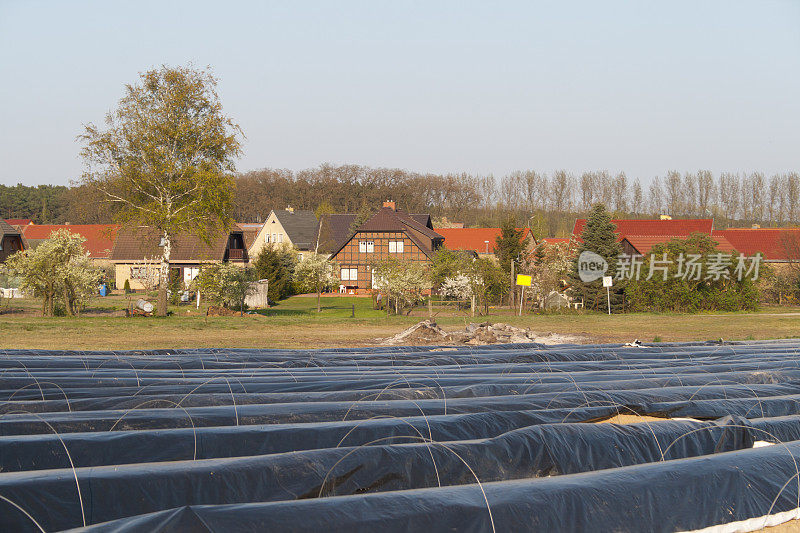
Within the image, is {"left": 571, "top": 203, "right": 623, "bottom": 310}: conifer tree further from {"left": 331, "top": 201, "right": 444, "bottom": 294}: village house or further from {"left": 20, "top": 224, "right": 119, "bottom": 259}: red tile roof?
{"left": 20, "top": 224, "right": 119, "bottom": 259}: red tile roof

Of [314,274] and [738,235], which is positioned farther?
[738,235]

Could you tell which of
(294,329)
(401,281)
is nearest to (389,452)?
(294,329)

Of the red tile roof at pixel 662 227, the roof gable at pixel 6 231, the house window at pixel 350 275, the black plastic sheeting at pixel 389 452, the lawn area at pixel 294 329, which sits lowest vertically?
the lawn area at pixel 294 329

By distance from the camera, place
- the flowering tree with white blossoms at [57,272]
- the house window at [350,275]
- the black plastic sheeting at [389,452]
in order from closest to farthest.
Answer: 1. the black plastic sheeting at [389,452]
2. the flowering tree with white blossoms at [57,272]
3. the house window at [350,275]

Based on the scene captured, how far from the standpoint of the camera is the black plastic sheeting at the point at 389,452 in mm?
4039

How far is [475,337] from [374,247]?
116 ft

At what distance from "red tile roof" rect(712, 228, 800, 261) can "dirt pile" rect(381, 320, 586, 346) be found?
3476cm

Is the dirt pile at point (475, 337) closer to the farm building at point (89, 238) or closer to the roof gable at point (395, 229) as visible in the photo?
the roof gable at point (395, 229)

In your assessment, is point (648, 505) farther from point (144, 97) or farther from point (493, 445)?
point (144, 97)

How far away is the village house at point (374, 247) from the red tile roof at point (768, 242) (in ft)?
72.9

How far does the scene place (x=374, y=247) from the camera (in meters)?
52.8

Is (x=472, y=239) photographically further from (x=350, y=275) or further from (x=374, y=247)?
(x=350, y=275)

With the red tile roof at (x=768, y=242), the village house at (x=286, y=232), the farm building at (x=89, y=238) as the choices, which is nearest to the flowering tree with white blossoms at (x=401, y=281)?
the red tile roof at (x=768, y=242)

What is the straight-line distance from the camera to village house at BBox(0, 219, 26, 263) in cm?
4491
